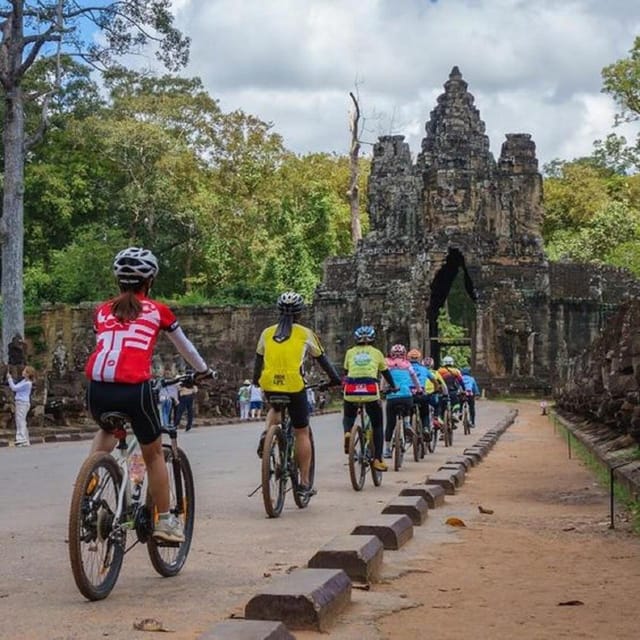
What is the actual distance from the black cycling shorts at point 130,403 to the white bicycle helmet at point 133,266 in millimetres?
597

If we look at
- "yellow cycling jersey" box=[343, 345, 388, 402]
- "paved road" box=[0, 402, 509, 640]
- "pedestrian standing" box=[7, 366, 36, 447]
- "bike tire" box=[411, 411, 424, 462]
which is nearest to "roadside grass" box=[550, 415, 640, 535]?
"paved road" box=[0, 402, 509, 640]

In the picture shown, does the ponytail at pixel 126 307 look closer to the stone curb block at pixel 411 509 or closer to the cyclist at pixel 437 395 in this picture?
the stone curb block at pixel 411 509

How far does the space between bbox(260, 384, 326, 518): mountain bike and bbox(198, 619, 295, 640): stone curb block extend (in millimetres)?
4497

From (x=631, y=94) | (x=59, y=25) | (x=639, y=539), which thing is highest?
(x=631, y=94)

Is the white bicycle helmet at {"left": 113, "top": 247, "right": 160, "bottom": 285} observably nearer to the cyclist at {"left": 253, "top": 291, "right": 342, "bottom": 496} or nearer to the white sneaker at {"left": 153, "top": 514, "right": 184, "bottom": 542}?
the white sneaker at {"left": 153, "top": 514, "right": 184, "bottom": 542}

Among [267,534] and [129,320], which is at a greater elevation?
[129,320]

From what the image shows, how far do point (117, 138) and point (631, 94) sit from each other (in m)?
24.3

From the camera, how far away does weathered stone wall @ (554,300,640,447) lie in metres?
12.8

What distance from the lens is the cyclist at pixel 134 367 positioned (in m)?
6.07

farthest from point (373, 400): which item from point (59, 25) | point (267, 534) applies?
point (59, 25)

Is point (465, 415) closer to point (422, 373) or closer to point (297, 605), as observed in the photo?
point (422, 373)

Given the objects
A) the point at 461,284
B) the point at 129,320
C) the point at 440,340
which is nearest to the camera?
the point at 129,320

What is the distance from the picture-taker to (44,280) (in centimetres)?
5706

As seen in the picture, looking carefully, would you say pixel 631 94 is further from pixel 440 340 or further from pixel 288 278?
pixel 288 278
